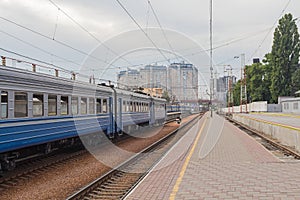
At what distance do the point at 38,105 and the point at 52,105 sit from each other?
0.95 metres

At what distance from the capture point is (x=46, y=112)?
11.4m

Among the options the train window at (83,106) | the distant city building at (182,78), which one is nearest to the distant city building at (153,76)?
the distant city building at (182,78)

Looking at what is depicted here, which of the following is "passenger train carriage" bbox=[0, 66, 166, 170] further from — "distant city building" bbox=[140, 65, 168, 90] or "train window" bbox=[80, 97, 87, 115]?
"distant city building" bbox=[140, 65, 168, 90]

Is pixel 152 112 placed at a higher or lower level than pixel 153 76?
lower

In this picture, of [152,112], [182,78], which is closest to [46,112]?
[152,112]

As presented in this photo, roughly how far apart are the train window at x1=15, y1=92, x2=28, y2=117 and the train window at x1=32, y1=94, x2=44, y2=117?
16.7 inches

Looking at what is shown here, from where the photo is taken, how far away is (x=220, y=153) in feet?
45.4

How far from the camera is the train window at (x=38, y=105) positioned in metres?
10.7

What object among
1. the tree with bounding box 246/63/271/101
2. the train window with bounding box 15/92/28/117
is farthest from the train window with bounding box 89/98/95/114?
the tree with bounding box 246/63/271/101

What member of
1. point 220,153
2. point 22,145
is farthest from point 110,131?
point 22,145

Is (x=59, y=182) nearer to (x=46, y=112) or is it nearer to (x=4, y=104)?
(x=4, y=104)

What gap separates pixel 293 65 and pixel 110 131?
48.1 m

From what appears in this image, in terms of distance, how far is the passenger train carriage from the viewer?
9.43 metres

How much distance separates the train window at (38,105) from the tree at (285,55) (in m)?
53.6
